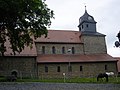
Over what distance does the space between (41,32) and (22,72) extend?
22.1m

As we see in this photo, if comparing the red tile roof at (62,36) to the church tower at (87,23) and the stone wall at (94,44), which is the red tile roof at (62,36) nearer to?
the stone wall at (94,44)

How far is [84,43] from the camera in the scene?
56.8 m

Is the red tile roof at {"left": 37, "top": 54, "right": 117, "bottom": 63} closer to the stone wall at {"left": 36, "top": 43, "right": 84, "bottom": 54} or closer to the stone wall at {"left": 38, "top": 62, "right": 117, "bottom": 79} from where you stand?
the stone wall at {"left": 38, "top": 62, "right": 117, "bottom": 79}

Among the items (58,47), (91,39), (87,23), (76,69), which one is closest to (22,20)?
(76,69)

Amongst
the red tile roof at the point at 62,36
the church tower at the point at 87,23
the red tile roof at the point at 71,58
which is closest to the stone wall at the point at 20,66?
the red tile roof at the point at 71,58

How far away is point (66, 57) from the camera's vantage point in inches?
2079

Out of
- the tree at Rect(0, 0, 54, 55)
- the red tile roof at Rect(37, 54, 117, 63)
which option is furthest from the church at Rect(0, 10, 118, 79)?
the tree at Rect(0, 0, 54, 55)

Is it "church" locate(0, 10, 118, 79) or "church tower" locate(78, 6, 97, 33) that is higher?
"church tower" locate(78, 6, 97, 33)

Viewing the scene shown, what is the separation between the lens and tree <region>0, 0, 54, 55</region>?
23.4 metres

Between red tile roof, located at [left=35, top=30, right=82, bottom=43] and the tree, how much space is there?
83.5 ft

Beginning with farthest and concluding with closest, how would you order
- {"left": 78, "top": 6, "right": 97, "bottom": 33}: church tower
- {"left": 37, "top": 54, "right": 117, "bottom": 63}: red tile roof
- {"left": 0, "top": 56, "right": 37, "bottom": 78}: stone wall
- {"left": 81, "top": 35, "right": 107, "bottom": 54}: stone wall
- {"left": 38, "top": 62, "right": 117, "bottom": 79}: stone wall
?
{"left": 78, "top": 6, "right": 97, "bottom": 33}: church tower → {"left": 81, "top": 35, "right": 107, "bottom": 54}: stone wall → {"left": 37, "top": 54, "right": 117, "bottom": 63}: red tile roof → {"left": 38, "top": 62, "right": 117, "bottom": 79}: stone wall → {"left": 0, "top": 56, "right": 37, "bottom": 78}: stone wall

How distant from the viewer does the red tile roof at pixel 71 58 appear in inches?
1986

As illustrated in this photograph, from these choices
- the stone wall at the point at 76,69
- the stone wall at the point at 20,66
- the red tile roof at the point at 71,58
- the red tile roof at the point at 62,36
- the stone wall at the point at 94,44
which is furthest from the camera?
the stone wall at the point at 94,44

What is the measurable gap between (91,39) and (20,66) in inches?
694
